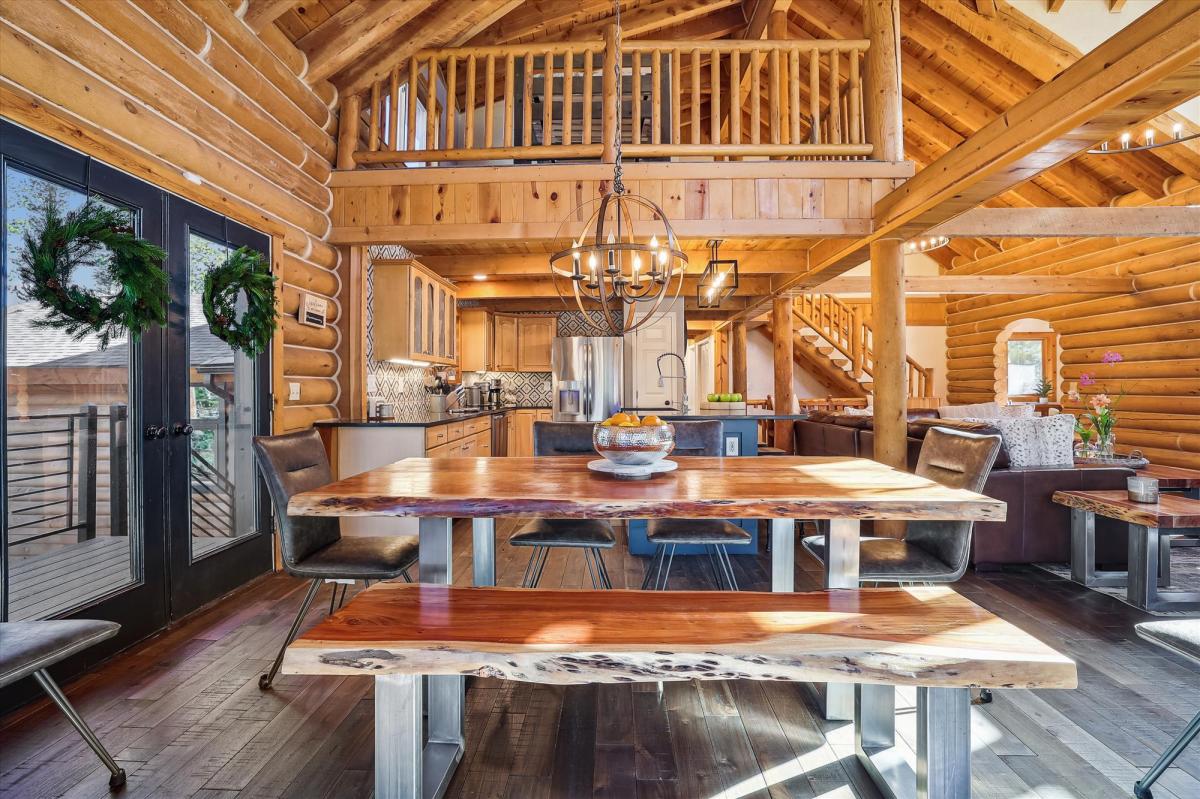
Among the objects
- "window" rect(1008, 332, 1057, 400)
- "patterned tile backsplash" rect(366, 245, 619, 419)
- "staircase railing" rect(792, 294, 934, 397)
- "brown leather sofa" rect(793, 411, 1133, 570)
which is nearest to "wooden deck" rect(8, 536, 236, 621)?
"patterned tile backsplash" rect(366, 245, 619, 419)

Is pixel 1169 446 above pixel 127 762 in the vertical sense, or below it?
above

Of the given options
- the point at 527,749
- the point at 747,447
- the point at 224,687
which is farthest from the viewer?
the point at 747,447

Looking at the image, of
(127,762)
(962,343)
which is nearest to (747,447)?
(127,762)

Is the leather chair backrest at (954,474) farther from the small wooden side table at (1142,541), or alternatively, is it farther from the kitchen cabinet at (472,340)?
the kitchen cabinet at (472,340)

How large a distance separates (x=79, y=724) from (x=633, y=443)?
184cm

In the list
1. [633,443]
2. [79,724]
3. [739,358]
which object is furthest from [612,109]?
[739,358]

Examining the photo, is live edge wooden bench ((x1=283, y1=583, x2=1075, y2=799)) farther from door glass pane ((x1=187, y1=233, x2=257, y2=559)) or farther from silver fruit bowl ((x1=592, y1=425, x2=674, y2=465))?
door glass pane ((x1=187, y1=233, x2=257, y2=559))

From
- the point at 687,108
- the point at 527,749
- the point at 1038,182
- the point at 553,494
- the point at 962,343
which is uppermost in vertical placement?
the point at 687,108

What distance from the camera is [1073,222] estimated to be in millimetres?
4500

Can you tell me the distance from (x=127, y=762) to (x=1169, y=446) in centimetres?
946

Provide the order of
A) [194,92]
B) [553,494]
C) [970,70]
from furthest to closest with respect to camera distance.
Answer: [970,70]
[194,92]
[553,494]

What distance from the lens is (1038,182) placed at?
800 cm

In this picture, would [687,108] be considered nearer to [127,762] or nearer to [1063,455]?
[1063,455]

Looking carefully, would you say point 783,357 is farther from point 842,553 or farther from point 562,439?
point 842,553
